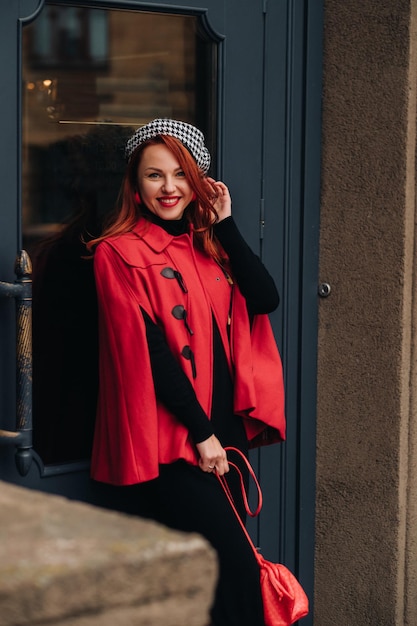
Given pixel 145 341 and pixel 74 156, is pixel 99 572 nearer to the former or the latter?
pixel 145 341

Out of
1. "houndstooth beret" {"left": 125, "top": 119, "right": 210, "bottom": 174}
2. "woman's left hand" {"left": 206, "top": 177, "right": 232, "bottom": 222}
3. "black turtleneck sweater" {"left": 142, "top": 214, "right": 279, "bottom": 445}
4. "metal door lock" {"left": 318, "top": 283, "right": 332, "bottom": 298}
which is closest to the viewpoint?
"black turtleneck sweater" {"left": 142, "top": 214, "right": 279, "bottom": 445}

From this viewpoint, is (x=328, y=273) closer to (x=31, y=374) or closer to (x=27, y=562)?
(x=31, y=374)

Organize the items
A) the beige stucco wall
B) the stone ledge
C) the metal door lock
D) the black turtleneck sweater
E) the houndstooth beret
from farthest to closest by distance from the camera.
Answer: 1. the metal door lock
2. the beige stucco wall
3. the houndstooth beret
4. the black turtleneck sweater
5. the stone ledge

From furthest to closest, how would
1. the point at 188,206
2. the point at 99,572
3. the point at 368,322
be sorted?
1. the point at 368,322
2. the point at 188,206
3. the point at 99,572

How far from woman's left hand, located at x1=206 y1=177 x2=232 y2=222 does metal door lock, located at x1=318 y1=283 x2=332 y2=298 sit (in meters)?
0.64

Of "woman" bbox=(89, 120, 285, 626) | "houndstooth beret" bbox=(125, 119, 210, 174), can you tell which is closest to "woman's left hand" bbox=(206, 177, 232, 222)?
"woman" bbox=(89, 120, 285, 626)

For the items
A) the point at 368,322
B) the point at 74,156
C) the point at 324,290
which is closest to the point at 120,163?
the point at 74,156

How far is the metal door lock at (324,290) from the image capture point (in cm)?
346

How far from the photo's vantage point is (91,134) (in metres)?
2.95

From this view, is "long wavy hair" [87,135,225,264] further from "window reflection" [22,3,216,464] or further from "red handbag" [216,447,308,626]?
"red handbag" [216,447,308,626]

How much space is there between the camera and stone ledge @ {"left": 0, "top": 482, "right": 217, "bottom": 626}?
0.75 meters

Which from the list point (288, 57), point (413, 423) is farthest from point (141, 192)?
point (413, 423)

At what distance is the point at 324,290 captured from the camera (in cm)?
347

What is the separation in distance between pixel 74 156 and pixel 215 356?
69cm
